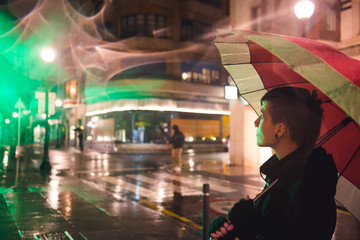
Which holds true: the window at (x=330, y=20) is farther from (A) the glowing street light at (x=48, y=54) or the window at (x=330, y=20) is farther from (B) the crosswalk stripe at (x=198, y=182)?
(A) the glowing street light at (x=48, y=54)

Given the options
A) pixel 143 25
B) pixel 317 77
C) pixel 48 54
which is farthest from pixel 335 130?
pixel 143 25

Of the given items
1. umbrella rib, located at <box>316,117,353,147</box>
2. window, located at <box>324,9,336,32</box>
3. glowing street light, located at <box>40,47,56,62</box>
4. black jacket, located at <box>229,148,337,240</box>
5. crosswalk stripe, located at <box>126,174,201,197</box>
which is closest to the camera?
black jacket, located at <box>229,148,337,240</box>

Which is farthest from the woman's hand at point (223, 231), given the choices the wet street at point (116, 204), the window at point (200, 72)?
the window at point (200, 72)

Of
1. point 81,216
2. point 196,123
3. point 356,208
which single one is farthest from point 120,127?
point 356,208

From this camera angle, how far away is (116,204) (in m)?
8.55

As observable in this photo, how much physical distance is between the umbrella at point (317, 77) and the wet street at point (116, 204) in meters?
3.83

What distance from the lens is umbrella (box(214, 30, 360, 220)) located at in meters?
1.92

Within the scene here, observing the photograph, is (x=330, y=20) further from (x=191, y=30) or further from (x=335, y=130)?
(x=191, y=30)

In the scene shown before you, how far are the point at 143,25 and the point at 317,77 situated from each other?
3617 centimetres

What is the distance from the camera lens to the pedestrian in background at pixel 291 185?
1.69 metres

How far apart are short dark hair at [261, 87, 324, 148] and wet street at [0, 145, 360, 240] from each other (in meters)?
4.55

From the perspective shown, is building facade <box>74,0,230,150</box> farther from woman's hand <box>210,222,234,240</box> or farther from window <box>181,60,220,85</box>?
woman's hand <box>210,222,234,240</box>

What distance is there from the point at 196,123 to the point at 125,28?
13378 mm

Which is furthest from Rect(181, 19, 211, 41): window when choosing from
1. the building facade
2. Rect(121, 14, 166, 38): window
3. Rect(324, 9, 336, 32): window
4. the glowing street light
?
Rect(324, 9, 336, 32): window
